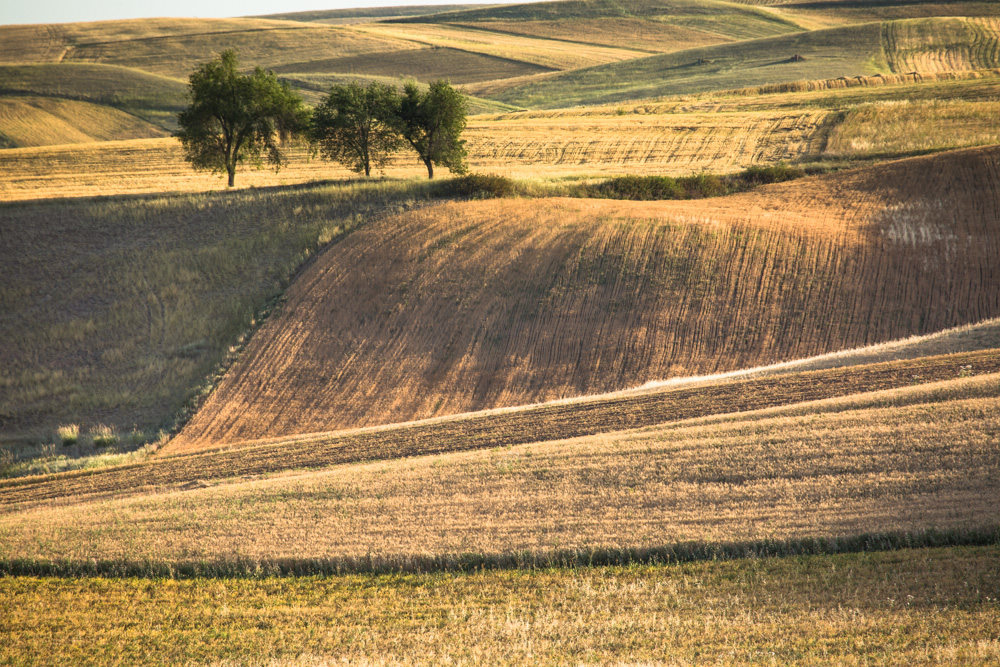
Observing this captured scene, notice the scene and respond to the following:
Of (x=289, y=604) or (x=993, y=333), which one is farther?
(x=993, y=333)

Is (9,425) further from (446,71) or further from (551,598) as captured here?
(446,71)

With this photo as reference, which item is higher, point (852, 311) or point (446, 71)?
point (446, 71)

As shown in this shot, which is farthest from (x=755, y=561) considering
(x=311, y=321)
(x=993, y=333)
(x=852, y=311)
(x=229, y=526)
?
(x=311, y=321)

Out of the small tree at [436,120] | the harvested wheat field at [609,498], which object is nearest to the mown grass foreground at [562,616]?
the harvested wheat field at [609,498]

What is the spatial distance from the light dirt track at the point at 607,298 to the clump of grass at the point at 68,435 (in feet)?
12.8

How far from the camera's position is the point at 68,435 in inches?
1067

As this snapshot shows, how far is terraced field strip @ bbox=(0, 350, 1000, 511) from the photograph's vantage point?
67.2 feet

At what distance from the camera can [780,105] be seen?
61062 mm

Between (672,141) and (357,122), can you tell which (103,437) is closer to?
(357,122)

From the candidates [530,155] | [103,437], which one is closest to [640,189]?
[530,155]

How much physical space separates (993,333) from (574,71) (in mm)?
87643

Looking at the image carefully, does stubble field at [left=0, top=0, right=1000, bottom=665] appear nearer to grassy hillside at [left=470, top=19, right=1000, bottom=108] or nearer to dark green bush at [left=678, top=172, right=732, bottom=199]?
dark green bush at [left=678, top=172, right=732, bottom=199]

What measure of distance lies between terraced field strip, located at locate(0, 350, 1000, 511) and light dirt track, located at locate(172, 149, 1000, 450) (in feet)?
9.81

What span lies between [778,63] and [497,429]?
78.9 metres
